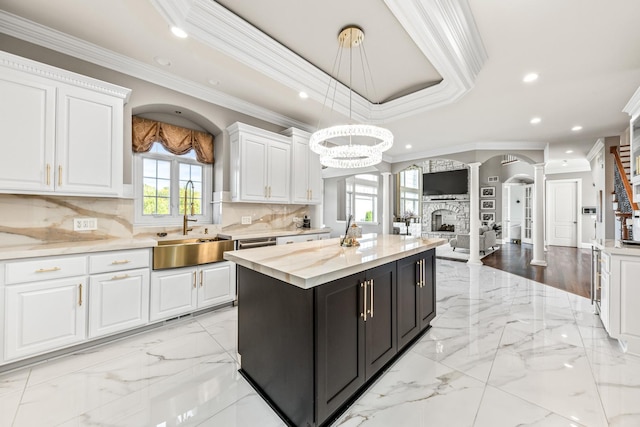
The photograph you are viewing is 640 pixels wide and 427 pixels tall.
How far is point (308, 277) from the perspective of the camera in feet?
4.11

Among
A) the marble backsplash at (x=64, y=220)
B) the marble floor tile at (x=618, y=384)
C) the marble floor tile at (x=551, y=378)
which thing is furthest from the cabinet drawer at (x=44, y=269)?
the marble floor tile at (x=618, y=384)

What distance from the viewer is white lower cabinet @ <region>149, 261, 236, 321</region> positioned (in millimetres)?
2637

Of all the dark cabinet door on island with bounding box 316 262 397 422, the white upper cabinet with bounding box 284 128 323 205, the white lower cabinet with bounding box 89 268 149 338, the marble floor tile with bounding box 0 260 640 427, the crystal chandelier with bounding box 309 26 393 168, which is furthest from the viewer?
the white upper cabinet with bounding box 284 128 323 205

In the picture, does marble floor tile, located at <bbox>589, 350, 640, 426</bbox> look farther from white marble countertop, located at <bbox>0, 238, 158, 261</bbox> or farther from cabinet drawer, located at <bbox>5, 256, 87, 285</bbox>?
cabinet drawer, located at <bbox>5, 256, 87, 285</bbox>

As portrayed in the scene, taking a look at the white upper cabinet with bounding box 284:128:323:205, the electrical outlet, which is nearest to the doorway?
the white upper cabinet with bounding box 284:128:323:205

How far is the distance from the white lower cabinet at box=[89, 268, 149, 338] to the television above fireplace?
970 cm

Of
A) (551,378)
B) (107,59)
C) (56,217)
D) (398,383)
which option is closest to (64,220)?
(56,217)

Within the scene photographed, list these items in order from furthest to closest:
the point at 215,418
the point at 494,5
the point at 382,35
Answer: the point at 382,35 → the point at 494,5 → the point at 215,418

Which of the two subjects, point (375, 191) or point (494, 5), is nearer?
point (494, 5)

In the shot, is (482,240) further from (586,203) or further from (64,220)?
(64,220)

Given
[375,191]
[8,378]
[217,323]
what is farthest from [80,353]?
[375,191]

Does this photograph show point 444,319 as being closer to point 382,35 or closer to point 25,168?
point 382,35

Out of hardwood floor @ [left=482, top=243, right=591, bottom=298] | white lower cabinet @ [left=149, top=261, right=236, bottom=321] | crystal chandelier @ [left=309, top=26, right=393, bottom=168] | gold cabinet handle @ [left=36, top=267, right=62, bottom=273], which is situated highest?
crystal chandelier @ [left=309, top=26, right=393, bottom=168]

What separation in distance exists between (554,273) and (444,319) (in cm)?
367
